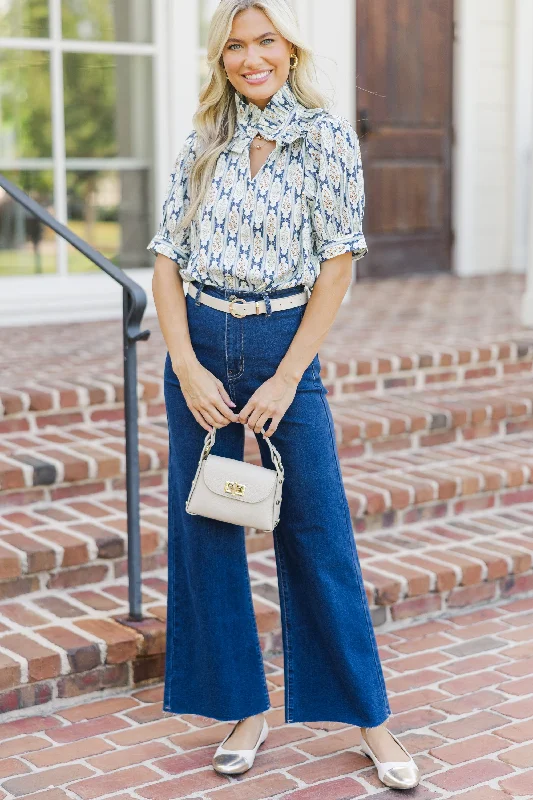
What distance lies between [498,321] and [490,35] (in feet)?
9.22

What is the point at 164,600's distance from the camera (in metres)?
3.20

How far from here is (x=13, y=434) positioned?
3980 millimetres

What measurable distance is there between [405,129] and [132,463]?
16.6 ft

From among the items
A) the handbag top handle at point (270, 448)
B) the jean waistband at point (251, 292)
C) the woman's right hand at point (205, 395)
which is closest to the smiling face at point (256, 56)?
the jean waistband at point (251, 292)

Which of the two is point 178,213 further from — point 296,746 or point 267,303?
point 296,746

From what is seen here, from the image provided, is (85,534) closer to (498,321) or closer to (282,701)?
(282,701)

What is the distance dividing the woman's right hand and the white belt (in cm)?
12

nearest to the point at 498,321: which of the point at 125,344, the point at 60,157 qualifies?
the point at 60,157

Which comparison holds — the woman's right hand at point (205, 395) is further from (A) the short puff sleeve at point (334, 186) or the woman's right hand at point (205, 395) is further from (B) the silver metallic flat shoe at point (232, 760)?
(B) the silver metallic flat shoe at point (232, 760)

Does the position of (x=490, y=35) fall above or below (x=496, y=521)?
above

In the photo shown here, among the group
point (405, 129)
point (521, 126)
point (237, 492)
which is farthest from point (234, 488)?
point (521, 126)

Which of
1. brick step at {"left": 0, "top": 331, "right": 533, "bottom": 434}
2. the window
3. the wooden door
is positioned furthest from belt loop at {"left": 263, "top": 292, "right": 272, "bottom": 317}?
the wooden door

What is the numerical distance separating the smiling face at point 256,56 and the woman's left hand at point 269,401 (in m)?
0.57

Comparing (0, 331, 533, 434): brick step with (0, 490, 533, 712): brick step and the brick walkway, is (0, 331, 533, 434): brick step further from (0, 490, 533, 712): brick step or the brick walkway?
the brick walkway
